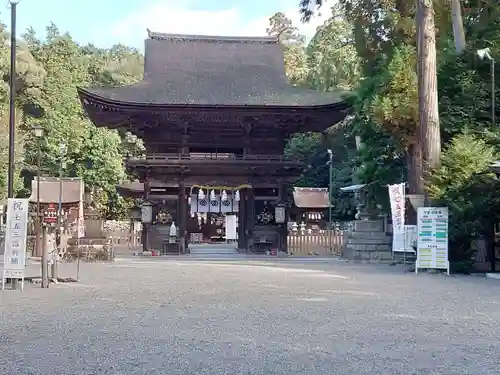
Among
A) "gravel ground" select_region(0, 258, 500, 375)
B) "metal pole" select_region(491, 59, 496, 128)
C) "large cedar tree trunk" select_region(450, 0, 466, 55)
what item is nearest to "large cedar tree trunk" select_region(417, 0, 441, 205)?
"metal pole" select_region(491, 59, 496, 128)

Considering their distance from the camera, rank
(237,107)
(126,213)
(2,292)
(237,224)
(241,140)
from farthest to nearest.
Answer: (126,213) < (237,224) < (241,140) < (237,107) < (2,292)

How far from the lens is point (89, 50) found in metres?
55.0

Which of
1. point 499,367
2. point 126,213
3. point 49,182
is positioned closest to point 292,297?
point 499,367

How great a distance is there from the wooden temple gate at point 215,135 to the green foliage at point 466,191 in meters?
7.68

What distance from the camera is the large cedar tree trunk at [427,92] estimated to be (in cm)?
1695

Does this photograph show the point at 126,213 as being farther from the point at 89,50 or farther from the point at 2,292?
the point at 2,292

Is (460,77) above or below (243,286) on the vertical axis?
above

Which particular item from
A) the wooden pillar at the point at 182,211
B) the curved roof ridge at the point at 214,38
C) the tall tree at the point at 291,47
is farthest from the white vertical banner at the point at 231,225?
the tall tree at the point at 291,47

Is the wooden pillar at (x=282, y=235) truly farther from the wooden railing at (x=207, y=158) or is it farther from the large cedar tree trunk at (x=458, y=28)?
the large cedar tree trunk at (x=458, y=28)

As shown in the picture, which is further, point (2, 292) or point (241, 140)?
point (241, 140)

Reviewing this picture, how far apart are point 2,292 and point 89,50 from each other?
154 ft

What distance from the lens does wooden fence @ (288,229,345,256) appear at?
961 inches

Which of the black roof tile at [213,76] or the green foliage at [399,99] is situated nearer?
the green foliage at [399,99]

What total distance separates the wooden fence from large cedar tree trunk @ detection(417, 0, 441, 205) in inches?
309
